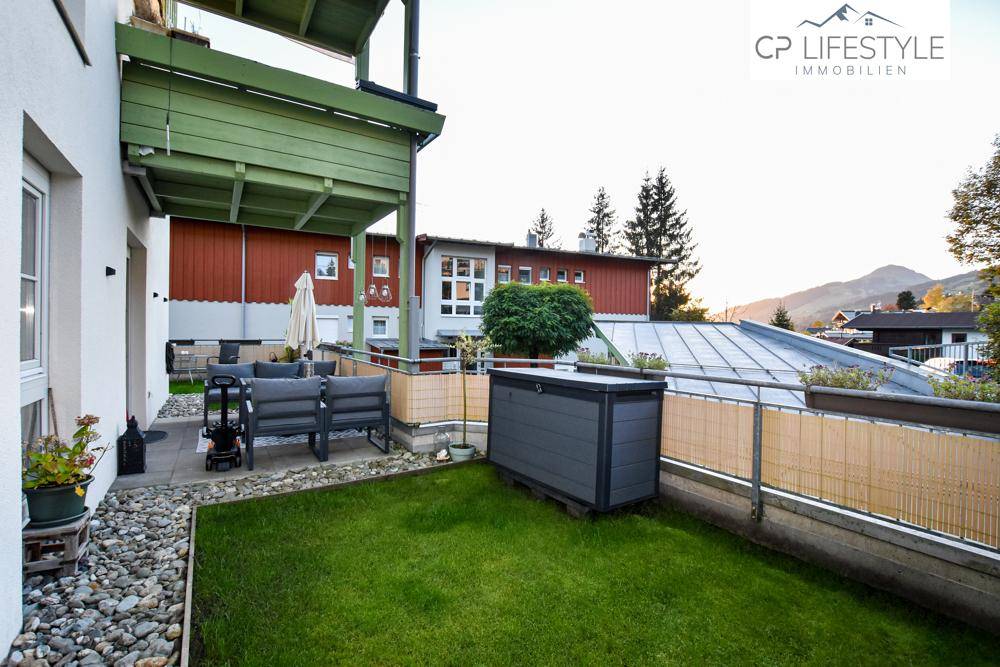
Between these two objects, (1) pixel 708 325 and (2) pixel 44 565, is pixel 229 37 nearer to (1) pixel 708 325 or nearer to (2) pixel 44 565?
(2) pixel 44 565

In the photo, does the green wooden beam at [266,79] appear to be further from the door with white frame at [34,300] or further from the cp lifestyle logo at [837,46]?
the cp lifestyle logo at [837,46]

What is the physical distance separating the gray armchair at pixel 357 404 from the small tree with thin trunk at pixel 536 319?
8467mm

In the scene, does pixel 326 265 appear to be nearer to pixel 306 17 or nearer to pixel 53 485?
pixel 306 17

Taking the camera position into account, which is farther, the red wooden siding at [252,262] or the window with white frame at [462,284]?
the window with white frame at [462,284]

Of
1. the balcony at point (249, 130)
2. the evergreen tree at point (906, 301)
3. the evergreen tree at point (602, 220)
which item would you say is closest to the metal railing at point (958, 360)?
the balcony at point (249, 130)

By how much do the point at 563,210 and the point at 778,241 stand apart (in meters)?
21.1

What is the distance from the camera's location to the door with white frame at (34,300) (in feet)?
8.95

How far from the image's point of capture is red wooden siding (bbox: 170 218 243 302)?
14797 mm

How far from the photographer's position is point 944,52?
765 centimetres

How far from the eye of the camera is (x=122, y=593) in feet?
8.27

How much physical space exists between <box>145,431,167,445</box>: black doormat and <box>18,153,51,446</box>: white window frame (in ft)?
10.2

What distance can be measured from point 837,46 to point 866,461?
28.5ft

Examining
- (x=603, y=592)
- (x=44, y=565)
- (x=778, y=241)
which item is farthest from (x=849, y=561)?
(x=778, y=241)

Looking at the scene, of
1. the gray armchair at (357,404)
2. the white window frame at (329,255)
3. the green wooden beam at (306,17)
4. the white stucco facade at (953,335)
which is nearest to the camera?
the gray armchair at (357,404)
